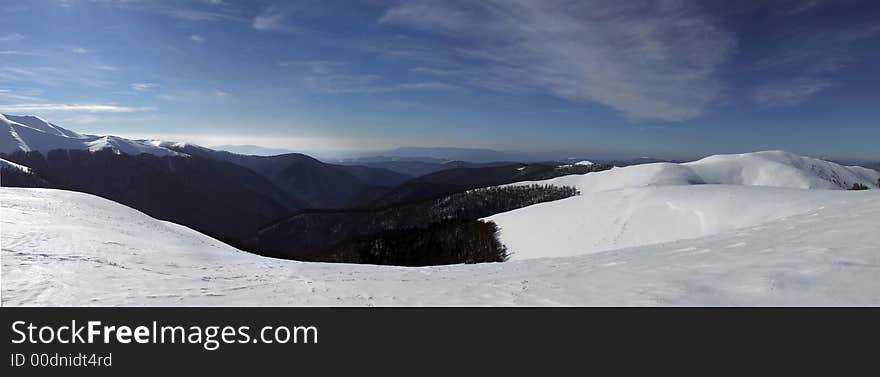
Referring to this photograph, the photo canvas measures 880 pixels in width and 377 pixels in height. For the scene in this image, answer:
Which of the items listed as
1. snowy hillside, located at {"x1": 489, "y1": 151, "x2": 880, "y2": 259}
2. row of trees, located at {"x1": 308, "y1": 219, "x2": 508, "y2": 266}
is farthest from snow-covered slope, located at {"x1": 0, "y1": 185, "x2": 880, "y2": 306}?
row of trees, located at {"x1": 308, "y1": 219, "x2": 508, "y2": 266}

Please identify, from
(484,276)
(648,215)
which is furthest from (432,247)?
(484,276)

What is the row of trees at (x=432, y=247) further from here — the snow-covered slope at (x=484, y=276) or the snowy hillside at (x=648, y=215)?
the snow-covered slope at (x=484, y=276)

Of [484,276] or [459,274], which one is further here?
[459,274]

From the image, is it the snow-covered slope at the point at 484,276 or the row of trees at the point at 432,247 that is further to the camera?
the row of trees at the point at 432,247

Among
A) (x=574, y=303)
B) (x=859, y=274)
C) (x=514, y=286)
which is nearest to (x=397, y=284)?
(x=514, y=286)

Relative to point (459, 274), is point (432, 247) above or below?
below

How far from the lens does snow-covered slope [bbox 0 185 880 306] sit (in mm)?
8531

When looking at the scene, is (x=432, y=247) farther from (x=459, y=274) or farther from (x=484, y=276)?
(x=484, y=276)

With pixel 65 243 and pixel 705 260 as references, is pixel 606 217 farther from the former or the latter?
pixel 65 243

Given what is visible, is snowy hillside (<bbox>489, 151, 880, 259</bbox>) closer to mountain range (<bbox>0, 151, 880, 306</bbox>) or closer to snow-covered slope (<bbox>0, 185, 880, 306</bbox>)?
mountain range (<bbox>0, 151, 880, 306</bbox>)

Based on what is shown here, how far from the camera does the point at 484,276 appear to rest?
1356cm

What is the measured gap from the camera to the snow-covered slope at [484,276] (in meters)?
8.53

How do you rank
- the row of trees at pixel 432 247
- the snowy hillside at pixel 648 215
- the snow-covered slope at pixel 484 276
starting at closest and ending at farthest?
the snow-covered slope at pixel 484 276 < the snowy hillside at pixel 648 215 < the row of trees at pixel 432 247

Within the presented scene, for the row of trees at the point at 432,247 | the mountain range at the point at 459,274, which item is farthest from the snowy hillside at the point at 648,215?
the mountain range at the point at 459,274
